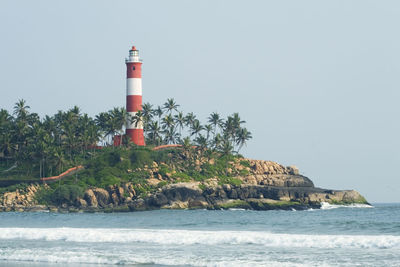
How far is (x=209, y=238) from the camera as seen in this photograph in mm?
32500

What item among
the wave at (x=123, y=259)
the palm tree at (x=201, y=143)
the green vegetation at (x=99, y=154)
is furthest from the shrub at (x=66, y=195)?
the wave at (x=123, y=259)

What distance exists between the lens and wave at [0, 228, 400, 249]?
2959 cm

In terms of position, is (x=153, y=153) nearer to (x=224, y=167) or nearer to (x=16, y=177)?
(x=224, y=167)

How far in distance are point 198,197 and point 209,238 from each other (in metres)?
52.4

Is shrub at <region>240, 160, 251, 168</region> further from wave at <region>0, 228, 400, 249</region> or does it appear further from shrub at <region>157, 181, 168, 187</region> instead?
wave at <region>0, 228, 400, 249</region>

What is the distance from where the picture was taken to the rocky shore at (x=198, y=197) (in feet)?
266

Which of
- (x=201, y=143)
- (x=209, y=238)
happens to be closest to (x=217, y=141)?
(x=201, y=143)

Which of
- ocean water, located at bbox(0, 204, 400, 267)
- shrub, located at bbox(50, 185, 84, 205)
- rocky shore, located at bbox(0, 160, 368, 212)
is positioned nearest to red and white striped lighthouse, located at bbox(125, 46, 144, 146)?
rocky shore, located at bbox(0, 160, 368, 212)

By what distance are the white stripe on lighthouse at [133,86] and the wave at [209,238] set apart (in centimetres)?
5552

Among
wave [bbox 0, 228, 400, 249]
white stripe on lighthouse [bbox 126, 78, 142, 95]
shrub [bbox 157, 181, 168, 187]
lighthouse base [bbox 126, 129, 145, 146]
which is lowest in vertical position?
wave [bbox 0, 228, 400, 249]

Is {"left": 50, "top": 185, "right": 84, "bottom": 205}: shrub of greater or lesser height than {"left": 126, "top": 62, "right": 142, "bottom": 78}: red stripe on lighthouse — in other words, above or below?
below

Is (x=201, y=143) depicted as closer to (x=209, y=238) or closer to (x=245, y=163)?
(x=245, y=163)

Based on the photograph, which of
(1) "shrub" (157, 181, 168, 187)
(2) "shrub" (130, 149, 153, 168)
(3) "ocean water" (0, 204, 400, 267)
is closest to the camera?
(3) "ocean water" (0, 204, 400, 267)

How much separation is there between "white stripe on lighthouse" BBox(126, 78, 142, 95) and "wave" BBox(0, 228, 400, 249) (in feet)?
182
